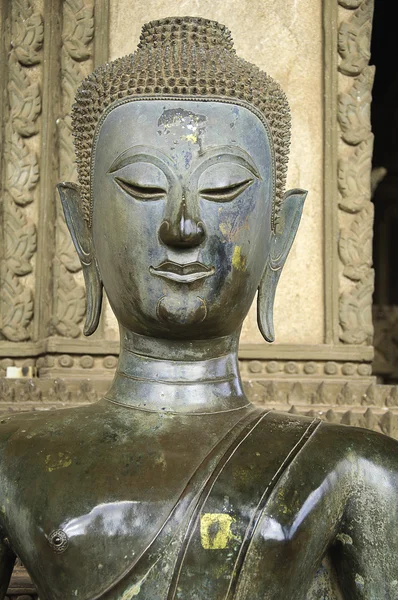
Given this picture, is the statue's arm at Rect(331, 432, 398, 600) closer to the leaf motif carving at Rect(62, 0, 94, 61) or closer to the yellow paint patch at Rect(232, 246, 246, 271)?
the yellow paint patch at Rect(232, 246, 246, 271)

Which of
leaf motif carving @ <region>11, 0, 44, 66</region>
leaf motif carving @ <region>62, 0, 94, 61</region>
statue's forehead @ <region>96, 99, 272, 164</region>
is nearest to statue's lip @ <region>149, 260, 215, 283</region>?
statue's forehead @ <region>96, 99, 272, 164</region>

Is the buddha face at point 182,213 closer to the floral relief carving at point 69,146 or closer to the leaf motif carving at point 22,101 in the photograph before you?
the floral relief carving at point 69,146

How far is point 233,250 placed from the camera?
2014 millimetres

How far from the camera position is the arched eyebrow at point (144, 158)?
1.99 meters

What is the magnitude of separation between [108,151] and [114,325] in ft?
6.59

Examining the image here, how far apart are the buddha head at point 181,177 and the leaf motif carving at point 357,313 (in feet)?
6.47

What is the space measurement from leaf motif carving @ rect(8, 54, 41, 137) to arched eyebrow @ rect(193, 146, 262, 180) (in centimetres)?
Result: 246

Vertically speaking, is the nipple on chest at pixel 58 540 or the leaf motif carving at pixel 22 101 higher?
the leaf motif carving at pixel 22 101

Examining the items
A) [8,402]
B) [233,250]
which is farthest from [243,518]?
[8,402]

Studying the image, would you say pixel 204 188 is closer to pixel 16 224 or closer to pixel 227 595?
pixel 227 595

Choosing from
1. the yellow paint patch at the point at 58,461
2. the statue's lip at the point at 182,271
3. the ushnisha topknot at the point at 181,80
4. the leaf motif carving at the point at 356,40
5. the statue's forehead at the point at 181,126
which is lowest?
the yellow paint patch at the point at 58,461

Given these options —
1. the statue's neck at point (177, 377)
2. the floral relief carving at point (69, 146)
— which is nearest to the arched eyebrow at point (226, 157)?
the statue's neck at point (177, 377)

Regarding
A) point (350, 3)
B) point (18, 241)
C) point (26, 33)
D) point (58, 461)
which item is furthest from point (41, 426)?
point (350, 3)

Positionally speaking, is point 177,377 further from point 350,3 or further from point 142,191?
point 350,3
